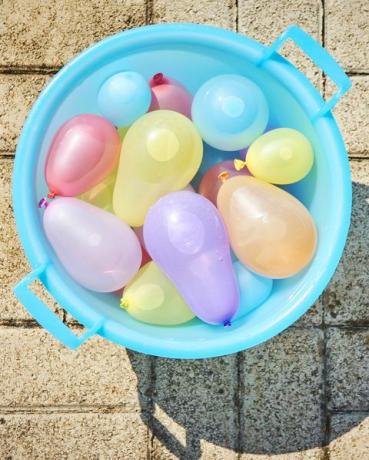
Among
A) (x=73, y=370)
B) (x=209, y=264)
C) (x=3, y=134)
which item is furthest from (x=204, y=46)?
(x=73, y=370)

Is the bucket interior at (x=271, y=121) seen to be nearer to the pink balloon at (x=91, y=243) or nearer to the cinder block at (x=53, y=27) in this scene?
the pink balloon at (x=91, y=243)

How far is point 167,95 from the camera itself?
1.03 metres

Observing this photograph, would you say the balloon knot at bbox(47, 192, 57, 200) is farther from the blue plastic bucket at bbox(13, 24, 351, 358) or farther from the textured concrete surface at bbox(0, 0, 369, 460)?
the textured concrete surface at bbox(0, 0, 369, 460)

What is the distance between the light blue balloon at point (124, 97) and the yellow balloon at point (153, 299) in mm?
251

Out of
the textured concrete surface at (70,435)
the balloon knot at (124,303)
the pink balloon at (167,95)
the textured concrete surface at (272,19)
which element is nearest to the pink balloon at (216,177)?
the pink balloon at (167,95)

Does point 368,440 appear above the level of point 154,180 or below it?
below

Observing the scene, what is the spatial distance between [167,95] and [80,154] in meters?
0.19

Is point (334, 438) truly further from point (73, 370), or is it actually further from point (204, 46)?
point (204, 46)

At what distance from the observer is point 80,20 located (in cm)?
123

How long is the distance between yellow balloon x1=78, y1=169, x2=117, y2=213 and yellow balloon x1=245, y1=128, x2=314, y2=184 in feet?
0.77

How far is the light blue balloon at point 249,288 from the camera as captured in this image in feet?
3.29

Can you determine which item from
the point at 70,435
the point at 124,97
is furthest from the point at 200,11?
the point at 70,435

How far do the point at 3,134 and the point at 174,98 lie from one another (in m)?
0.39

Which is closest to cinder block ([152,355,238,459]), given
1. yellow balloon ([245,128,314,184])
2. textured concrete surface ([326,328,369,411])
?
textured concrete surface ([326,328,369,411])
